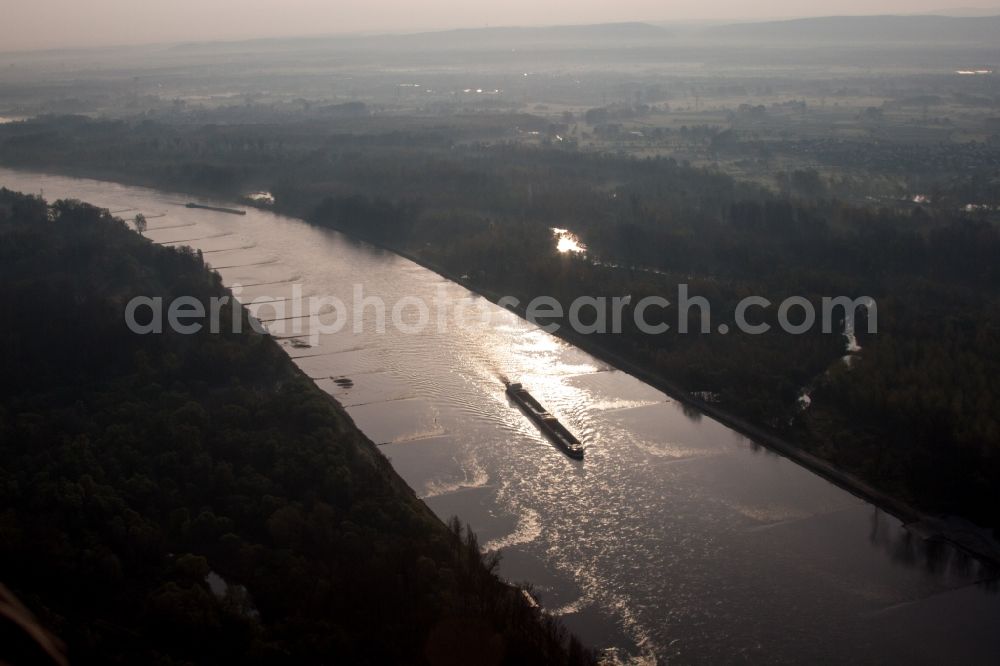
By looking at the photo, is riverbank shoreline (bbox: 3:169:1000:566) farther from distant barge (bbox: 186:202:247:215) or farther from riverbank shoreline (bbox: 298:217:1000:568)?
A: distant barge (bbox: 186:202:247:215)

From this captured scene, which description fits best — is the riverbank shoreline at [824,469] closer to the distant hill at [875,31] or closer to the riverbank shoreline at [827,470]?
the riverbank shoreline at [827,470]

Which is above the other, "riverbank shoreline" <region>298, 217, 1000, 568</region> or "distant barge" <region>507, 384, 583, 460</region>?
"distant barge" <region>507, 384, 583, 460</region>

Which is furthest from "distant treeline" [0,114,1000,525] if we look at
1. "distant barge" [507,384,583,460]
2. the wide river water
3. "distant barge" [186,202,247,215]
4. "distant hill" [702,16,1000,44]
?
"distant hill" [702,16,1000,44]

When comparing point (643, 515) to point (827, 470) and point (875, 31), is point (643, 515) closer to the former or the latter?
point (827, 470)

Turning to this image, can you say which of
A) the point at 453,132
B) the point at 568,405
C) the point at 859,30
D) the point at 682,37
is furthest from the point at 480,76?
the point at 568,405

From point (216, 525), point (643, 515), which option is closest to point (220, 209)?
point (216, 525)
